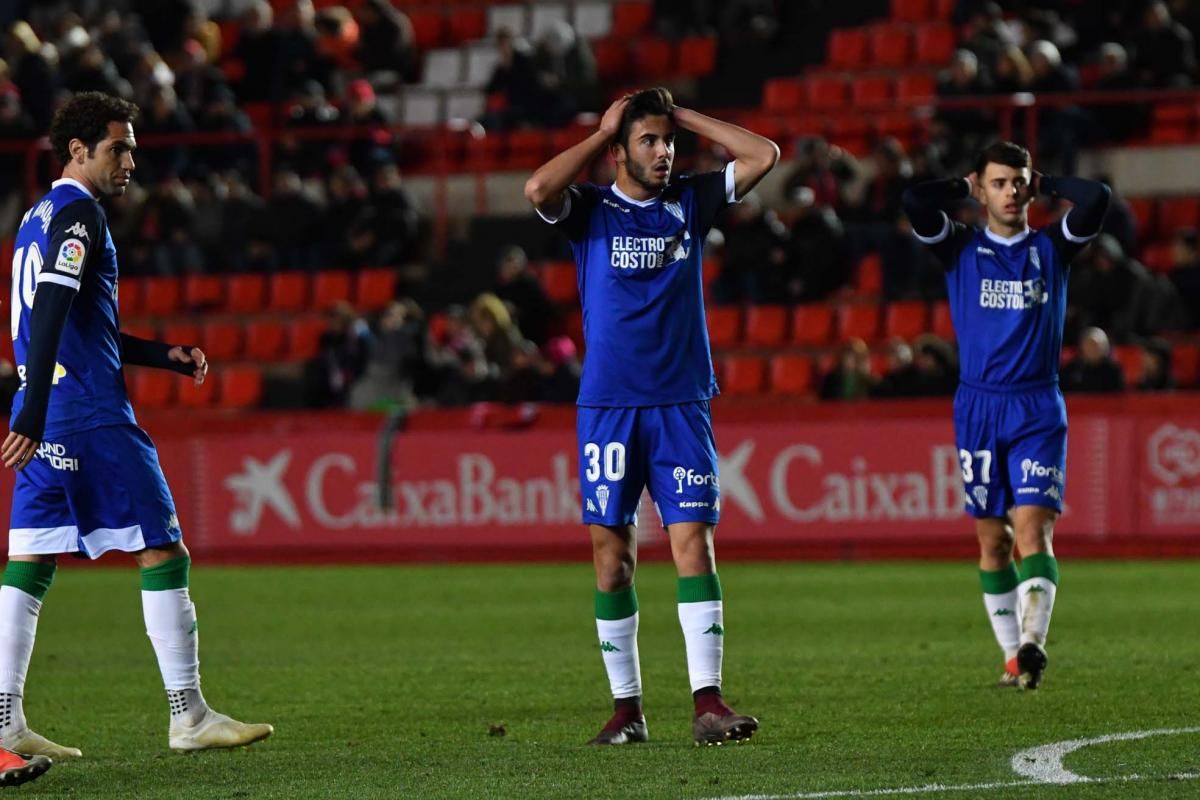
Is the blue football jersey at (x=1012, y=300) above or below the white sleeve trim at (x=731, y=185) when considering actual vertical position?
below

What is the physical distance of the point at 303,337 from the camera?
24.5m

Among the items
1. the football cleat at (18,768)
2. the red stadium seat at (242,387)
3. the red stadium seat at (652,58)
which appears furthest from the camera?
the red stadium seat at (652,58)

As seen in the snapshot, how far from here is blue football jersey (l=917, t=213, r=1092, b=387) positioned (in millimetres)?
10086

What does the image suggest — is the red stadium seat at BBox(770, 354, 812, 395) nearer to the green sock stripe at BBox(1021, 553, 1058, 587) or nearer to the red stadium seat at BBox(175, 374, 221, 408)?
the red stadium seat at BBox(175, 374, 221, 408)

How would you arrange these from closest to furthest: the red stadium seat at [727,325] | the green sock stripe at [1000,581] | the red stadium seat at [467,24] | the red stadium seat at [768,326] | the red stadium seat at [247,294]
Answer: the green sock stripe at [1000,581], the red stadium seat at [768,326], the red stadium seat at [727,325], the red stadium seat at [247,294], the red stadium seat at [467,24]

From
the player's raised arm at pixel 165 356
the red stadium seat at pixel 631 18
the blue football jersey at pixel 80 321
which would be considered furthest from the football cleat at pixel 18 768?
the red stadium seat at pixel 631 18

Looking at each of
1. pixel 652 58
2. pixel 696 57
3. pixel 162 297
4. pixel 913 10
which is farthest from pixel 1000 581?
pixel 652 58

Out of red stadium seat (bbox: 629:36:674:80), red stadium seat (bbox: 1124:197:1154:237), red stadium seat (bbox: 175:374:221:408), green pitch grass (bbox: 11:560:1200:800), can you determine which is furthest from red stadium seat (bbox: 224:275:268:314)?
red stadium seat (bbox: 1124:197:1154:237)

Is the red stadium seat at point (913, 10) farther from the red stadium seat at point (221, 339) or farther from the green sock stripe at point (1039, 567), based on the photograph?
the green sock stripe at point (1039, 567)

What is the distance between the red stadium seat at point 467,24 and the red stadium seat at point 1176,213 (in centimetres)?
1020

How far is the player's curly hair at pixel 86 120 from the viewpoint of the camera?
26.1 feet

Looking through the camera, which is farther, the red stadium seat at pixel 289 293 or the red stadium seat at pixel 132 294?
the red stadium seat at pixel 132 294

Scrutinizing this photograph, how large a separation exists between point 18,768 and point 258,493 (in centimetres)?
1321

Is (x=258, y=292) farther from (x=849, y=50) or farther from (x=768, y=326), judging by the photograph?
(x=849, y=50)
